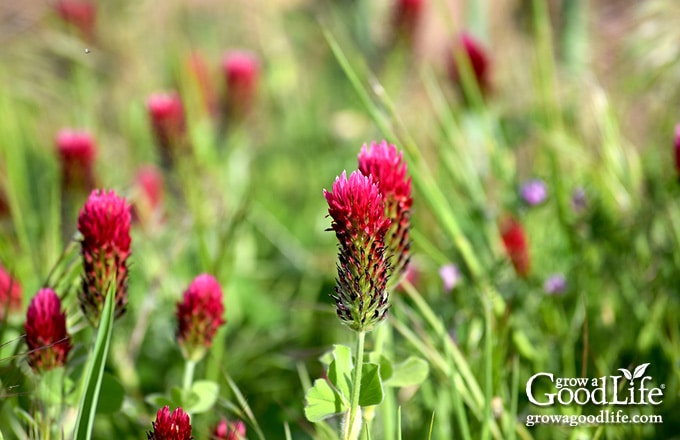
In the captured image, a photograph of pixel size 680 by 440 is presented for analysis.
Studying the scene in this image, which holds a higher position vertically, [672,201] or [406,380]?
[672,201]

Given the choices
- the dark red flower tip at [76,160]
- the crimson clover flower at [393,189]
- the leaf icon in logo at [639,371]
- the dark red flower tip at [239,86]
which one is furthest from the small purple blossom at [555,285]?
the dark red flower tip at [239,86]

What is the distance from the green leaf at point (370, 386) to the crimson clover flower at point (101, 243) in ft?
1.36

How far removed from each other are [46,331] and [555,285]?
1161 millimetres

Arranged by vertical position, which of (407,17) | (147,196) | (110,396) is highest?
(407,17)

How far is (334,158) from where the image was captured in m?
3.60

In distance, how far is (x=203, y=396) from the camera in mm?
1357

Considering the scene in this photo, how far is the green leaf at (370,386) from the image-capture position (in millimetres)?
1099

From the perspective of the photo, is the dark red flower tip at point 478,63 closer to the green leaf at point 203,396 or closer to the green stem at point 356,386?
the green leaf at point 203,396

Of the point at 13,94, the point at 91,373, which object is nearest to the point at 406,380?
the point at 91,373

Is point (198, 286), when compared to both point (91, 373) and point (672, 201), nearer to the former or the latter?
point (91, 373)

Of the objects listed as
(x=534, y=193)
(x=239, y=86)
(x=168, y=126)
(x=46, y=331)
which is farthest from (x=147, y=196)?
(x=46, y=331)

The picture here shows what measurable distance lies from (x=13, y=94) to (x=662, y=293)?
2.93m

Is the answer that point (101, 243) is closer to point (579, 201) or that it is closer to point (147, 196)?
point (579, 201)

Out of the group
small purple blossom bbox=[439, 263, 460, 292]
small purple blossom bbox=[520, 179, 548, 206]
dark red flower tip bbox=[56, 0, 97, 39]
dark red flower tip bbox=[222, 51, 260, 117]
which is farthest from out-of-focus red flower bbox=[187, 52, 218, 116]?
small purple blossom bbox=[439, 263, 460, 292]
